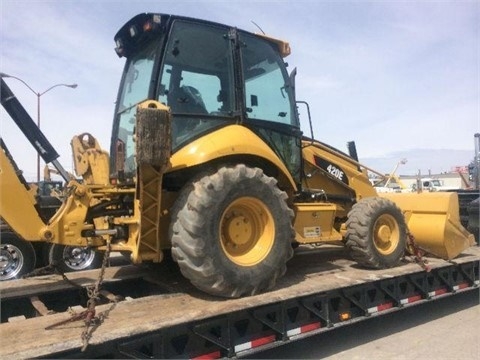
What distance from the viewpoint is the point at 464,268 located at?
6156 millimetres

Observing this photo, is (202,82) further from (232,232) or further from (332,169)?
(332,169)

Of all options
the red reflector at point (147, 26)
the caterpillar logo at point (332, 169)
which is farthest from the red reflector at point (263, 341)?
the red reflector at point (147, 26)

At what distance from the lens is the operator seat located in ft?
14.7

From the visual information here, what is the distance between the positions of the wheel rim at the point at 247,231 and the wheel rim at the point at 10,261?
4815 millimetres

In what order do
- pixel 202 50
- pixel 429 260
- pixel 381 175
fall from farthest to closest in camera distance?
pixel 381 175 < pixel 429 260 < pixel 202 50

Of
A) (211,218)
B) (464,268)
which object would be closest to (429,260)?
(464,268)

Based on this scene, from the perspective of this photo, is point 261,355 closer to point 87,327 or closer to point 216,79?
point 87,327

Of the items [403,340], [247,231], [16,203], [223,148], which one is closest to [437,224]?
[403,340]

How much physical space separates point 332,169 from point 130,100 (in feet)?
9.12

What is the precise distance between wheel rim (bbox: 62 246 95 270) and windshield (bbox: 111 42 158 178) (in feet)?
11.2

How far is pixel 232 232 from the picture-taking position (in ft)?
14.2

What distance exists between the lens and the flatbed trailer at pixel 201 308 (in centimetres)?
316

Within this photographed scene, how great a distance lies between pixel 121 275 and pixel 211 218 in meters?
1.69

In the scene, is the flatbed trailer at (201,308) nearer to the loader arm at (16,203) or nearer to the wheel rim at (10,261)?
the loader arm at (16,203)
